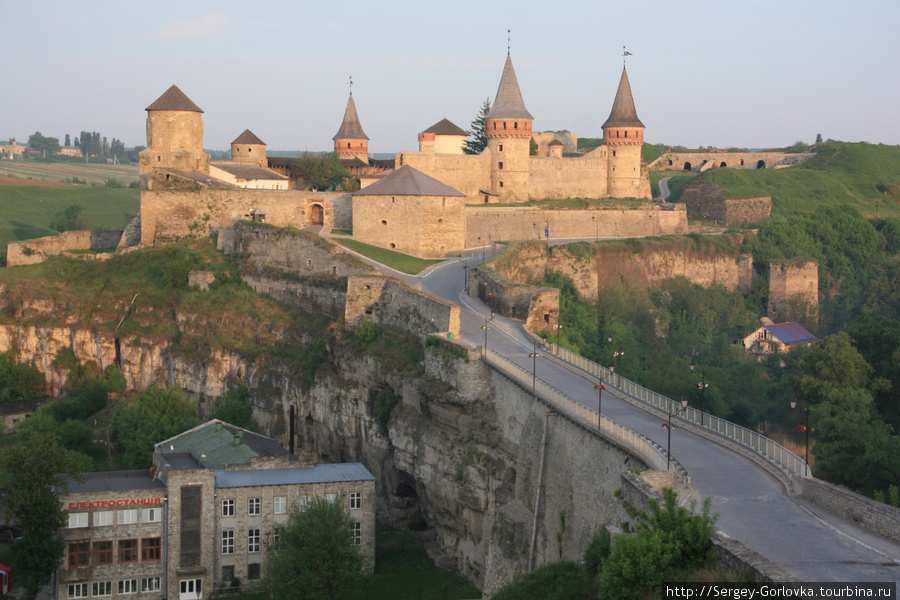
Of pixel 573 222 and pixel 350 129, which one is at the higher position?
pixel 350 129

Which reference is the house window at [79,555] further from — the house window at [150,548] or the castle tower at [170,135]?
the castle tower at [170,135]

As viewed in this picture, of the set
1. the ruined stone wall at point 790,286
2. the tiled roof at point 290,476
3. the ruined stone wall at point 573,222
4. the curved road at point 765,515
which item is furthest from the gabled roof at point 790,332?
the tiled roof at point 290,476

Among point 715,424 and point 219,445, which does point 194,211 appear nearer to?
point 219,445

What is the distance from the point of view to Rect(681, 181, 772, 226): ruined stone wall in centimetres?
7919

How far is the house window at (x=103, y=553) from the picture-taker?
35.0 metres

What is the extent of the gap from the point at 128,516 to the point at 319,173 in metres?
37.0

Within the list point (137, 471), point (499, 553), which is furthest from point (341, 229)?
point (499, 553)

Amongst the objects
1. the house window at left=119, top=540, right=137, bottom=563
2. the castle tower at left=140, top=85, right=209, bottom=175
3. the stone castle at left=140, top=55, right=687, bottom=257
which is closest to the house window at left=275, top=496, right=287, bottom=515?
the house window at left=119, top=540, right=137, bottom=563

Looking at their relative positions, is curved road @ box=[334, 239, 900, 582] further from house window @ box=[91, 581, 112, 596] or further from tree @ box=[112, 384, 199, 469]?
tree @ box=[112, 384, 199, 469]

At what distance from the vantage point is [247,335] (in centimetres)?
5147

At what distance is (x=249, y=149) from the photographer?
7175 cm

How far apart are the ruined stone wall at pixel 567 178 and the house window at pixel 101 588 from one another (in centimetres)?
4362

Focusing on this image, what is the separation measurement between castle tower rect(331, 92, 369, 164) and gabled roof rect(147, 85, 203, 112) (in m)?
17.2

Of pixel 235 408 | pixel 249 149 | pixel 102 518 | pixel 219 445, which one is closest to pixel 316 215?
pixel 249 149
